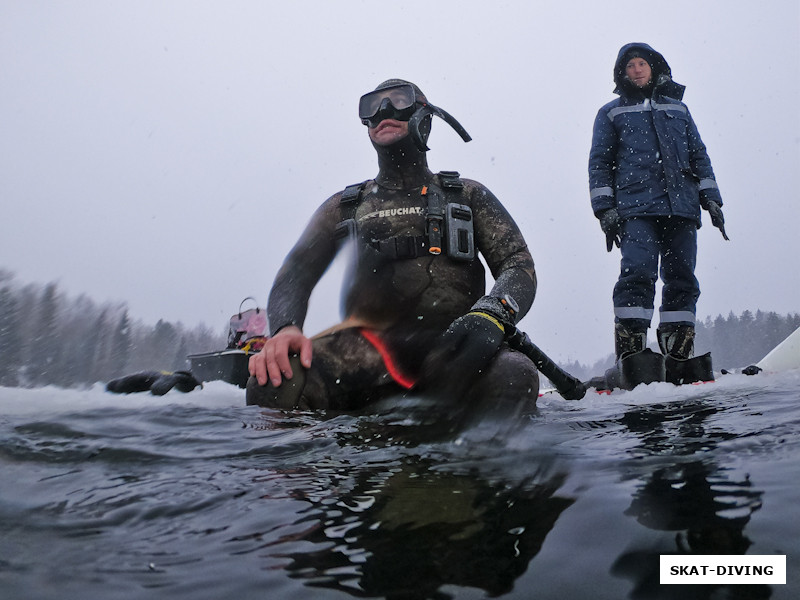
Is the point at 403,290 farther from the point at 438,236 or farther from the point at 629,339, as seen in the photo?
the point at 629,339

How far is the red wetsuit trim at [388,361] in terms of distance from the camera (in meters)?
2.58

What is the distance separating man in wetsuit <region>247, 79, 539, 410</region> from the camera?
2373mm

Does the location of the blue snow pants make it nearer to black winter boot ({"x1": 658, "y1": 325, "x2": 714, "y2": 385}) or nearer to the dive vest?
black winter boot ({"x1": 658, "y1": 325, "x2": 714, "y2": 385})

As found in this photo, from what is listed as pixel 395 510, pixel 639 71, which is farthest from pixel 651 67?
pixel 395 510

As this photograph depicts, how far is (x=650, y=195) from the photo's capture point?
15.5 feet

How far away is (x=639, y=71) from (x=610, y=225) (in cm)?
140

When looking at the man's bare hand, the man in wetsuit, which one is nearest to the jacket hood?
the man in wetsuit

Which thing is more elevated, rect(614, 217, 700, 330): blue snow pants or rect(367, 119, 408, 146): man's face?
rect(367, 119, 408, 146): man's face

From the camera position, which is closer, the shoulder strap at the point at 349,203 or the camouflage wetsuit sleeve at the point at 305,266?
the camouflage wetsuit sleeve at the point at 305,266

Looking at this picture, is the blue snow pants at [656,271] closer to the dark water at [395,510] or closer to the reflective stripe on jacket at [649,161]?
the reflective stripe on jacket at [649,161]

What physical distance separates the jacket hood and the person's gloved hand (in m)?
3.68

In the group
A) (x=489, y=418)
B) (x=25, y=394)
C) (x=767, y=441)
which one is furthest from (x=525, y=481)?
(x=25, y=394)

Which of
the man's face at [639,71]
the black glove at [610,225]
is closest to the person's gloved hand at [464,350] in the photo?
the black glove at [610,225]

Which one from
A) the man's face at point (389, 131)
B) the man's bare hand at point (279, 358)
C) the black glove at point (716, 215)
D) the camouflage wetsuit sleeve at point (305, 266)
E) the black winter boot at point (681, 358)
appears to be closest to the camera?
the man's bare hand at point (279, 358)
